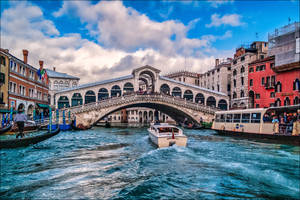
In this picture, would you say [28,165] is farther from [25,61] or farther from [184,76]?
[184,76]

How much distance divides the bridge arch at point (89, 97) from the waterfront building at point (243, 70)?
2084 cm

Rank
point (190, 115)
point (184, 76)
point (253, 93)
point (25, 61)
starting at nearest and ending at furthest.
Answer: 1. point (25, 61)
2. point (190, 115)
3. point (253, 93)
4. point (184, 76)

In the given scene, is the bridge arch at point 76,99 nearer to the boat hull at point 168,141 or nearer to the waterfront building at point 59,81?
the waterfront building at point 59,81

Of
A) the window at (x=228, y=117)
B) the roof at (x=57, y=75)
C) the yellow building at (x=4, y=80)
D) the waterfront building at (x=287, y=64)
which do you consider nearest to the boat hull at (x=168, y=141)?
the window at (x=228, y=117)

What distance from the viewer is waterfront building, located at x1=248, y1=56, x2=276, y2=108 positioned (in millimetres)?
28873

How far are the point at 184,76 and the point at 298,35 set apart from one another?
94.2 ft

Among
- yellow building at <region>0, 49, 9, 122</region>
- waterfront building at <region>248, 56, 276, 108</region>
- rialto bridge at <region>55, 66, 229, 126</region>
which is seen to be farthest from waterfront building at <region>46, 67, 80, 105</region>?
waterfront building at <region>248, 56, 276, 108</region>

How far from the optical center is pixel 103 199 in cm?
600

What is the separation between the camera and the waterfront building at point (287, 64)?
82.0 ft

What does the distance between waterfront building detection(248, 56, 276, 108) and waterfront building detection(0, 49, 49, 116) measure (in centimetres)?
2646

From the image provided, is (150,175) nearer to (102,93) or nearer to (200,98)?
(102,93)

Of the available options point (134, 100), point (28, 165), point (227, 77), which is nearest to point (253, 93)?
point (227, 77)

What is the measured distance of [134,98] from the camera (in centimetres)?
2873

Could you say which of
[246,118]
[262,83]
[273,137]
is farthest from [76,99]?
[273,137]
